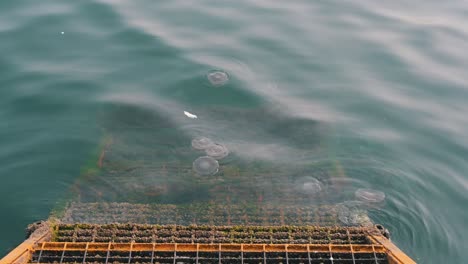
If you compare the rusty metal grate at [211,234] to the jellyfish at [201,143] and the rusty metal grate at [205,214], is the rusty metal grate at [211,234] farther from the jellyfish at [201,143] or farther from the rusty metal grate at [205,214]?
the jellyfish at [201,143]

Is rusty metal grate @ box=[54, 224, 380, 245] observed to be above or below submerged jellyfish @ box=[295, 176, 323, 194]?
below

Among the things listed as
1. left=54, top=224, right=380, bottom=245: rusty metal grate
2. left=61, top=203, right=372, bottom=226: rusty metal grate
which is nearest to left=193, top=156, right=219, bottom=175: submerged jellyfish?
left=61, top=203, right=372, bottom=226: rusty metal grate

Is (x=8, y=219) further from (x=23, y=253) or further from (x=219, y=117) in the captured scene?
(x=219, y=117)

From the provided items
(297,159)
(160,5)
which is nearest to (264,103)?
(297,159)

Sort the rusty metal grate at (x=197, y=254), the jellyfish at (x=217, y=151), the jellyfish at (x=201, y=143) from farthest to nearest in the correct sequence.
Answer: the jellyfish at (x=201, y=143) < the jellyfish at (x=217, y=151) < the rusty metal grate at (x=197, y=254)

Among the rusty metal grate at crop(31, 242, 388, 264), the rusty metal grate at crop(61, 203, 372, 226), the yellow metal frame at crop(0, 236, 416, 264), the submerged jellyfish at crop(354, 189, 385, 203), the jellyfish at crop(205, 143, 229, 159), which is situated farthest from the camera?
the jellyfish at crop(205, 143, 229, 159)

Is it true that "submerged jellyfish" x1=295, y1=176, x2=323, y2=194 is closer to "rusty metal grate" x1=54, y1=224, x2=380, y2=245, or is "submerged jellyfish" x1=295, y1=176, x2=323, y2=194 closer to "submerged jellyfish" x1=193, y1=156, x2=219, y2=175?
"rusty metal grate" x1=54, y1=224, x2=380, y2=245

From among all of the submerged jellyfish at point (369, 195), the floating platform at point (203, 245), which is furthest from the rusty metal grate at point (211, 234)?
the submerged jellyfish at point (369, 195)

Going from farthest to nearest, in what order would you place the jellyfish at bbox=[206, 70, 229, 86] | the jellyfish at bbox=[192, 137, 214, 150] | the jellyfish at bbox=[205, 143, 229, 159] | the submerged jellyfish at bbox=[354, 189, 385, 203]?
1. the jellyfish at bbox=[206, 70, 229, 86]
2. the jellyfish at bbox=[192, 137, 214, 150]
3. the jellyfish at bbox=[205, 143, 229, 159]
4. the submerged jellyfish at bbox=[354, 189, 385, 203]
